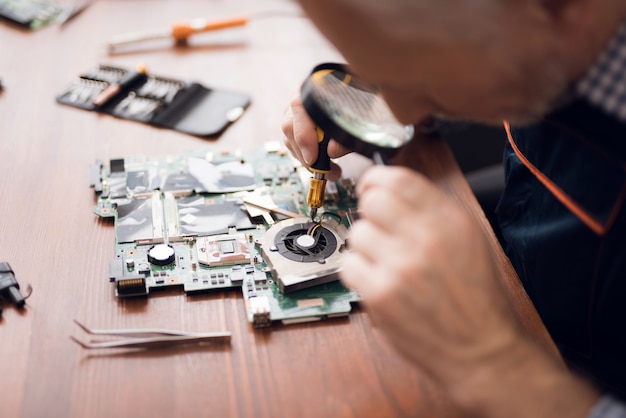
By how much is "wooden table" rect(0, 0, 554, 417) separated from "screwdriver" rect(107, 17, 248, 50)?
0.89 ft

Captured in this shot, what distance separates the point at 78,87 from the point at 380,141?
1.03 m

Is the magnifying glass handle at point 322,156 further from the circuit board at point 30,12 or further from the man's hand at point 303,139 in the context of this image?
the circuit board at point 30,12

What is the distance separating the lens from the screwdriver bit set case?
5.80 feet

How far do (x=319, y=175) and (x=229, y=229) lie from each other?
0.22 m

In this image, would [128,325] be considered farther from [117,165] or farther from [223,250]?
[117,165]

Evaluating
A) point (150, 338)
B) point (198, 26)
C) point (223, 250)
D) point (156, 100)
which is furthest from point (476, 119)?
point (198, 26)

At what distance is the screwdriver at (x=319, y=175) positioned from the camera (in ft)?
4.52

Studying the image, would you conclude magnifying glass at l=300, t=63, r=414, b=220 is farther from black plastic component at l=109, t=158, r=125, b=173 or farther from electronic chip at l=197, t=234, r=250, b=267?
black plastic component at l=109, t=158, r=125, b=173

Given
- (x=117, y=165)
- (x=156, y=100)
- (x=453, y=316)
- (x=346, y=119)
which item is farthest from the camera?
(x=156, y=100)

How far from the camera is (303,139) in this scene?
145 centimetres

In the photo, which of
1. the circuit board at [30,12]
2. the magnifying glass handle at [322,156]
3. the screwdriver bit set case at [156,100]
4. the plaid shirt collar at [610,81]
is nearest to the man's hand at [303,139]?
the magnifying glass handle at [322,156]

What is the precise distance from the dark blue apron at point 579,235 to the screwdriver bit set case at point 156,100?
0.80 metres

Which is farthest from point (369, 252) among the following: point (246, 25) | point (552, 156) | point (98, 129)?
point (246, 25)

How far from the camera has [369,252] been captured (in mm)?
1033
